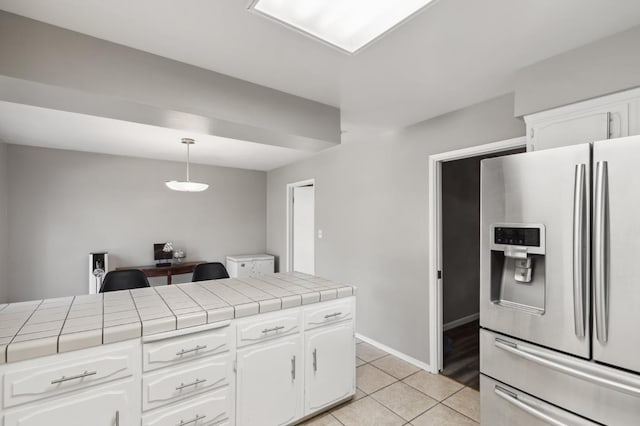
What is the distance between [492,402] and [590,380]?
56 centimetres

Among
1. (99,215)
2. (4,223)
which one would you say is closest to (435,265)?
(99,215)

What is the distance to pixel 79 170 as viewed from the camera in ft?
14.1

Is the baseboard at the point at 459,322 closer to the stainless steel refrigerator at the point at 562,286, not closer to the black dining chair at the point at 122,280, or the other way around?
the stainless steel refrigerator at the point at 562,286

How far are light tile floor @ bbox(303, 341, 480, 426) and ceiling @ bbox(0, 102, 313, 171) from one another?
3.05 m

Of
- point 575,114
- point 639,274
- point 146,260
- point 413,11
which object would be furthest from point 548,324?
point 146,260

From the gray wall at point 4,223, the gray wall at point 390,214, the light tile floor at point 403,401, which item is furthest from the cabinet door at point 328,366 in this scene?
the gray wall at point 4,223

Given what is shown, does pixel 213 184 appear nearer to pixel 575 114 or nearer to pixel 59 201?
pixel 59 201

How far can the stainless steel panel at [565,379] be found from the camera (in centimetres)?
127

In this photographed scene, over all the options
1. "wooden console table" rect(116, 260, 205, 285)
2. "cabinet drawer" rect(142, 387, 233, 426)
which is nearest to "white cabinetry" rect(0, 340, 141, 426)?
"cabinet drawer" rect(142, 387, 233, 426)

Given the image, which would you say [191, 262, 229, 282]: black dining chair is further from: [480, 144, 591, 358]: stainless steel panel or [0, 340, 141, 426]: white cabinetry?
[480, 144, 591, 358]: stainless steel panel

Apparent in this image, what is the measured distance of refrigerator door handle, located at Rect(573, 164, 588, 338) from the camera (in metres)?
1.38

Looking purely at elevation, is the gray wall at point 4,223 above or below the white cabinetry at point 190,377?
above

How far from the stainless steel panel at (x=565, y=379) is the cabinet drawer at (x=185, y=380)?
1558 mm

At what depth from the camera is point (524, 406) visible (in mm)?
1563
